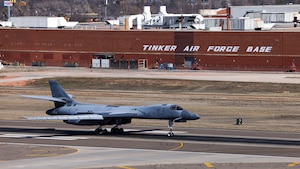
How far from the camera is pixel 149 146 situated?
181 ft

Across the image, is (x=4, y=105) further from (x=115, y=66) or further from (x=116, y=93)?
(x=115, y=66)

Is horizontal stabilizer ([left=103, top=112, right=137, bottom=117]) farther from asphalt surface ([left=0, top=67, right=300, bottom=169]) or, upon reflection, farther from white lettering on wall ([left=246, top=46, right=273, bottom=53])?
white lettering on wall ([left=246, top=46, right=273, bottom=53])

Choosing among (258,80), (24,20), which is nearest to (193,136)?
(258,80)

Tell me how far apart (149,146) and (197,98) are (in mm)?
39904

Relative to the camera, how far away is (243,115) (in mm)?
77375

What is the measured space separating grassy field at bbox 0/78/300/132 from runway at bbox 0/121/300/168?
6117 mm

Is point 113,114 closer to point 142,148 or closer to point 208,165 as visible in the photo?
point 142,148

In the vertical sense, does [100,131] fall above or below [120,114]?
below

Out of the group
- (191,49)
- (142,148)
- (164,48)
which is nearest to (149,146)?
(142,148)

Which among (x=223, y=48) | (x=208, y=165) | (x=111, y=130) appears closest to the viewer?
(x=208, y=165)

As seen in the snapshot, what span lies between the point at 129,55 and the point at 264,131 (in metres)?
87.8

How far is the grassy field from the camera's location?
239 feet

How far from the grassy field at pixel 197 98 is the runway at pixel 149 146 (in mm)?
6117

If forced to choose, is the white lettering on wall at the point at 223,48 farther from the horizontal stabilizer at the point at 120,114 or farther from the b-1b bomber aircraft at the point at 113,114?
the horizontal stabilizer at the point at 120,114
